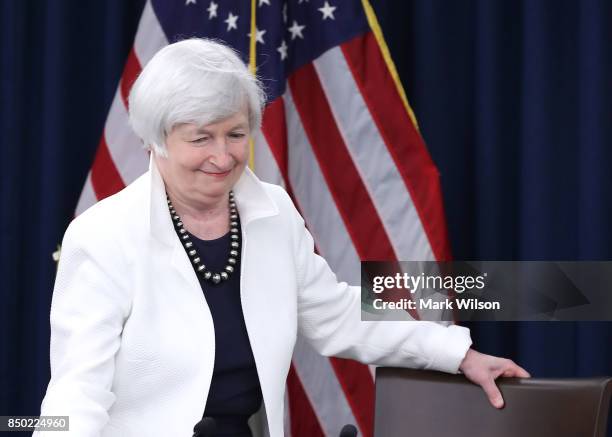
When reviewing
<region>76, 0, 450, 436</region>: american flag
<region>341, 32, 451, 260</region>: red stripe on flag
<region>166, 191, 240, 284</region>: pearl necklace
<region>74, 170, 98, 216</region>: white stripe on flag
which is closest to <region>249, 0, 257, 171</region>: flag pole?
<region>76, 0, 450, 436</region>: american flag

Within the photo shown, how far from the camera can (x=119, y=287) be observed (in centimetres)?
184

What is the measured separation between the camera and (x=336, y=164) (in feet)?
9.82

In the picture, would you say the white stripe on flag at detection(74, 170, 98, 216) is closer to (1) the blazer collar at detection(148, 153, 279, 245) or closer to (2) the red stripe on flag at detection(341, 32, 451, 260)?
(2) the red stripe on flag at detection(341, 32, 451, 260)

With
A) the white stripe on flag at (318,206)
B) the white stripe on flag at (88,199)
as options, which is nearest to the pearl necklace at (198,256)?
the white stripe on flag at (318,206)

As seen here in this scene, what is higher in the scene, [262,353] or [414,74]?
[414,74]

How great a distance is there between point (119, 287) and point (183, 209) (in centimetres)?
25

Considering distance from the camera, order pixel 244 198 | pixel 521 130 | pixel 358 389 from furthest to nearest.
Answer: pixel 521 130 → pixel 358 389 → pixel 244 198

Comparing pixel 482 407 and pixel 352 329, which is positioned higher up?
pixel 352 329

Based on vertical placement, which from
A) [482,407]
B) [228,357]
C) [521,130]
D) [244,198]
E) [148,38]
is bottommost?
[482,407]

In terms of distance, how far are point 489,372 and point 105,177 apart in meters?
1.47

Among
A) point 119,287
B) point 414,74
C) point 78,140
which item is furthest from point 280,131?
point 119,287

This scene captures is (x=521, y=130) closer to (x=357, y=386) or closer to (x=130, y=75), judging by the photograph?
(x=357, y=386)

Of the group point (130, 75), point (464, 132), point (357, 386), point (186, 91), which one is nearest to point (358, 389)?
point (357, 386)

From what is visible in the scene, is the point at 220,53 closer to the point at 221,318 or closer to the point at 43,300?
the point at 221,318
